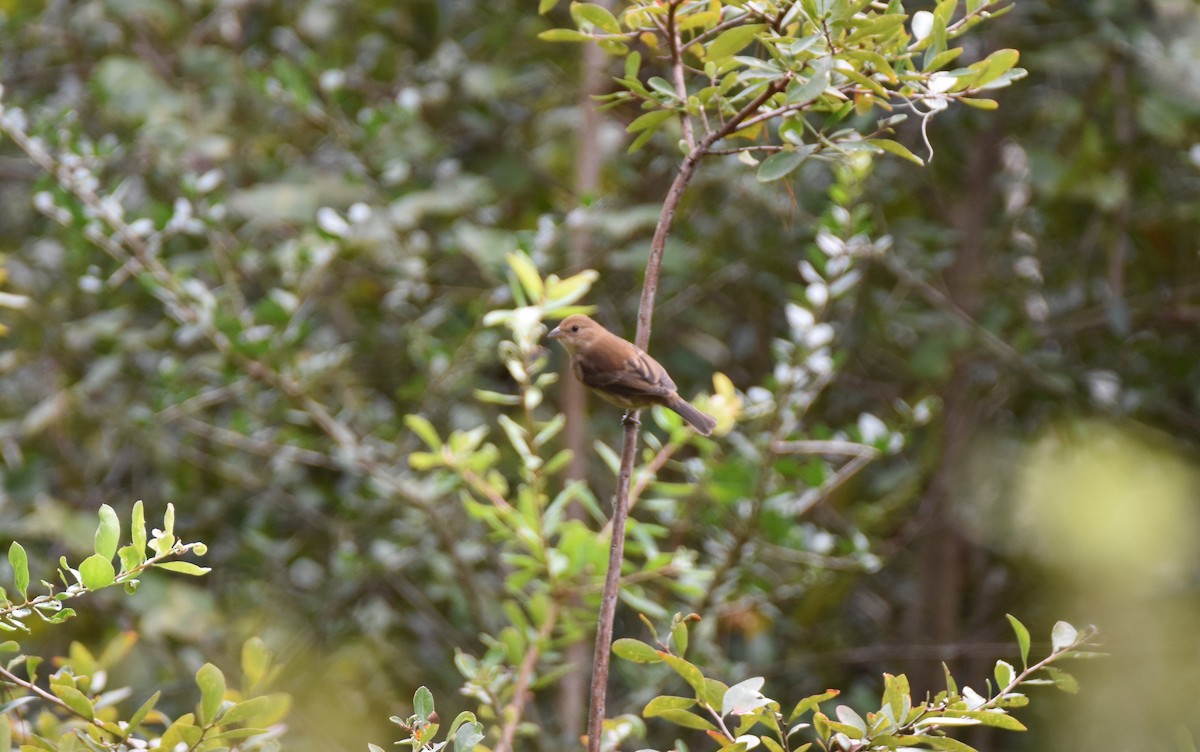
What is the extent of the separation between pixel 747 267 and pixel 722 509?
0.92 metres

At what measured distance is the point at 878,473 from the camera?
11.0 feet

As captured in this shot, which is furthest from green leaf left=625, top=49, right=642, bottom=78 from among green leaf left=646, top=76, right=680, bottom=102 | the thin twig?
the thin twig

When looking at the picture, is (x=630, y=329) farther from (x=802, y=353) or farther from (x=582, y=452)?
(x=802, y=353)

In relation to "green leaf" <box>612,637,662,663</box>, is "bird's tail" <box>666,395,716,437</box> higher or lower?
lower

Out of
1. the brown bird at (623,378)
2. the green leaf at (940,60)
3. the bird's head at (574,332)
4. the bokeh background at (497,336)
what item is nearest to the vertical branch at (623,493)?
the green leaf at (940,60)

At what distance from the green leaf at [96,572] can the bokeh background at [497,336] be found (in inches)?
54.5

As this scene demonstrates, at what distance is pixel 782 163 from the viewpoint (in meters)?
1.21

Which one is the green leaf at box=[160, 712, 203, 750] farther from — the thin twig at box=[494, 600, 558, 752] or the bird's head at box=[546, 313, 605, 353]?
the bird's head at box=[546, 313, 605, 353]

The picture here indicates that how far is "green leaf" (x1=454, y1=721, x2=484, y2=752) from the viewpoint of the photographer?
1165 millimetres

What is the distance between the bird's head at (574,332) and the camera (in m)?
2.14

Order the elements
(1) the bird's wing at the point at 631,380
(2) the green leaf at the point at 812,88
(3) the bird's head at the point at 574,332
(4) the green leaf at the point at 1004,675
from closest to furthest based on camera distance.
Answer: (2) the green leaf at the point at 812,88 → (4) the green leaf at the point at 1004,675 → (1) the bird's wing at the point at 631,380 → (3) the bird's head at the point at 574,332

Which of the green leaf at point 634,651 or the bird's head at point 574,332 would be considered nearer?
the green leaf at point 634,651

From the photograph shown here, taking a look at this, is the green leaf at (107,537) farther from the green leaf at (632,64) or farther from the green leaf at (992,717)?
the green leaf at (992,717)

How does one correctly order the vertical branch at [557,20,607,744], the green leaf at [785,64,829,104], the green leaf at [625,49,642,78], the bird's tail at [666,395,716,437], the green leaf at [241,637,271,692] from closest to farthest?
the green leaf at [785,64,829,104] → the green leaf at [625,49,642,78] → the green leaf at [241,637,271,692] → the bird's tail at [666,395,716,437] → the vertical branch at [557,20,607,744]
